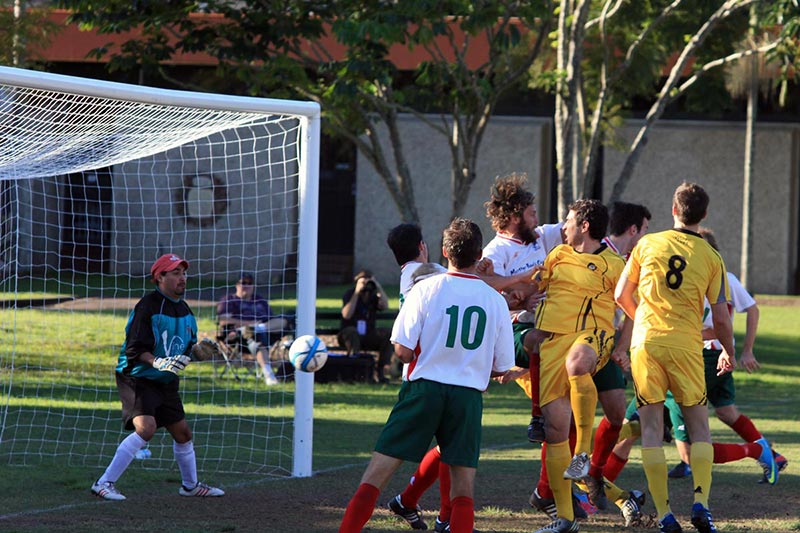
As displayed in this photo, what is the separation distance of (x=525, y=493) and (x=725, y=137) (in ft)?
78.2

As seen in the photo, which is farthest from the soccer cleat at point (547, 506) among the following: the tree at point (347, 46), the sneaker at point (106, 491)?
the tree at point (347, 46)

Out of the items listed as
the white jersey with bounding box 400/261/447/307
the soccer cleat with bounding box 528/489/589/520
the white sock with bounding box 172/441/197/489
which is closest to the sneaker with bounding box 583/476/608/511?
the soccer cleat with bounding box 528/489/589/520

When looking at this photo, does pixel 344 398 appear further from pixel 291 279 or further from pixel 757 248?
pixel 757 248

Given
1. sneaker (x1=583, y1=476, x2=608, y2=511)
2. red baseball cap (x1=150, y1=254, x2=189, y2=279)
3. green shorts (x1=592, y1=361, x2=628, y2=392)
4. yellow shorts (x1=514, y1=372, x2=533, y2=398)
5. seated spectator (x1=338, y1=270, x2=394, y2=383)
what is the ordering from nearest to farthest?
green shorts (x1=592, y1=361, x2=628, y2=392) → yellow shorts (x1=514, y1=372, x2=533, y2=398) → sneaker (x1=583, y1=476, x2=608, y2=511) → red baseball cap (x1=150, y1=254, x2=189, y2=279) → seated spectator (x1=338, y1=270, x2=394, y2=383)

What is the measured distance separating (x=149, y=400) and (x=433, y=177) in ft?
73.6

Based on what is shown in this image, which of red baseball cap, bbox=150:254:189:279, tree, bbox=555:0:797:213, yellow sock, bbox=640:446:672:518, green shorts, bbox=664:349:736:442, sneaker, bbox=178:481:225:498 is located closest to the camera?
yellow sock, bbox=640:446:672:518

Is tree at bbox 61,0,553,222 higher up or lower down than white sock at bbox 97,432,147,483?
higher up

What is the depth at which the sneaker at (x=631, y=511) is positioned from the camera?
264 inches

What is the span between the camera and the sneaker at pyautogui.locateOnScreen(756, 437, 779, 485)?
784 cm

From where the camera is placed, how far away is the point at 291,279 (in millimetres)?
24984

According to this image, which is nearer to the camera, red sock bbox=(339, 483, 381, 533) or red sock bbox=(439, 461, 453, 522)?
red sock bbox=(339, 483, 381, 533)

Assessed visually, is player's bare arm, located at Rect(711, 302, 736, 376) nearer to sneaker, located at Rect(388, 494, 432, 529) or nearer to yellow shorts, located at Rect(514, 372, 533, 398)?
yellow shorts, located at Rect(514, 372, 533, 398)

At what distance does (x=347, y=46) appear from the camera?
15516 mm

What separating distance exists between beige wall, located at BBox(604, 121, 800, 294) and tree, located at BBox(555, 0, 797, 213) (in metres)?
9.54
